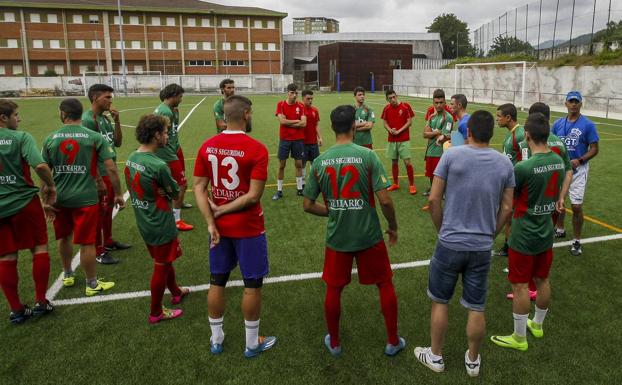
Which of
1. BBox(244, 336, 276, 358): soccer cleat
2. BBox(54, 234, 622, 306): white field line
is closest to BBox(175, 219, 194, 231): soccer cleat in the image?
BBox(54, 234, 622, 306): white field line

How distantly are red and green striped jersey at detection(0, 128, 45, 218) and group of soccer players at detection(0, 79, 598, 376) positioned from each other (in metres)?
0.01

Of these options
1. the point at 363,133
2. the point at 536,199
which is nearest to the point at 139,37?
the point at 363,133

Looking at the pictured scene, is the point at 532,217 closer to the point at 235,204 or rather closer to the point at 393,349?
the point at 393,349

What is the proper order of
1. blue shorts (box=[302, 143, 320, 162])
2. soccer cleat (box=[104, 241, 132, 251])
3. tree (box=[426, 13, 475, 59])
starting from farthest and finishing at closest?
tree (box=[426, 13, 475, 59])
blue shorts (box=[302, 143, 320, 162])
soccer cleat (box=[104, 241, 132, 251])

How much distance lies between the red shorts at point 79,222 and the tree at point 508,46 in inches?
1550

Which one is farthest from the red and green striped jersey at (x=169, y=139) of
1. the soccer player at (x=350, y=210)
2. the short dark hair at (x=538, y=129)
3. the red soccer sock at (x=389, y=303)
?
the short dark hair at (x=538, y=129)

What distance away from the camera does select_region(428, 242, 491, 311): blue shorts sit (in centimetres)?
360

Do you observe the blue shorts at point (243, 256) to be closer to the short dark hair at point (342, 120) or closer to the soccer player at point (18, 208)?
the short dark hair at point (342, 120)

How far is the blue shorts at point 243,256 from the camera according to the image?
3.92 metres

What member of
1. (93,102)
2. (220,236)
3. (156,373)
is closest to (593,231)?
(220,236)

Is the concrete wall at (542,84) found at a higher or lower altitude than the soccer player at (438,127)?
higher

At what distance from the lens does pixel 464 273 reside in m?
3.70

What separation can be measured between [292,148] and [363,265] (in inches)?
235

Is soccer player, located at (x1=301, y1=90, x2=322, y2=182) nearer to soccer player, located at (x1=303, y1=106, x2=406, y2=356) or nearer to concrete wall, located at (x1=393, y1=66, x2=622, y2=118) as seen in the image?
soccer player, located at (x1=303, y1=106, x2=406, y2=356)
